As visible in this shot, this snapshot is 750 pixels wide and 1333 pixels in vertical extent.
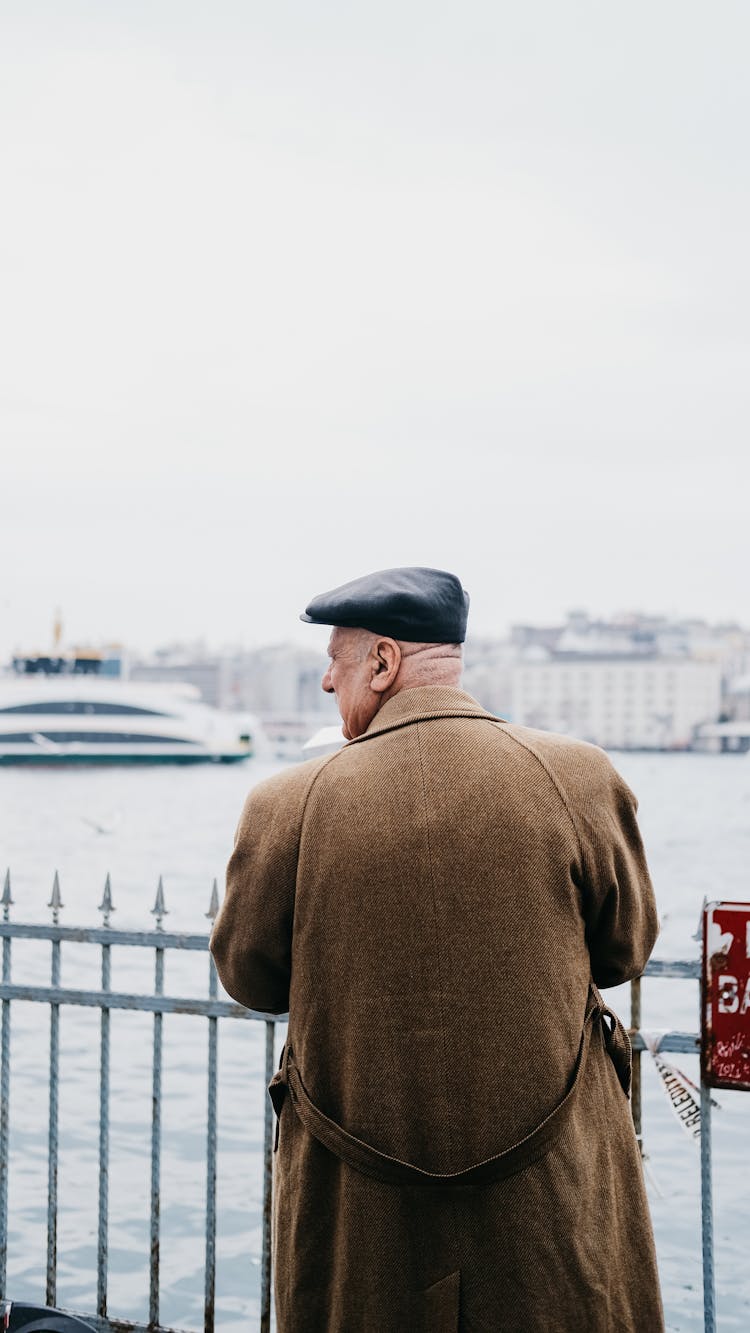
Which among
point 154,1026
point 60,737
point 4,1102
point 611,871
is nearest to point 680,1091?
point 611,871

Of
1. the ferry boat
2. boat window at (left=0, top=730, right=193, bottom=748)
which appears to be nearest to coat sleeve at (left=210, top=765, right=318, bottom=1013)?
the ferry boat

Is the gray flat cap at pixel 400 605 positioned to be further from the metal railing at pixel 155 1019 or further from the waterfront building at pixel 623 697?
the waterfront building at pixel 623 697

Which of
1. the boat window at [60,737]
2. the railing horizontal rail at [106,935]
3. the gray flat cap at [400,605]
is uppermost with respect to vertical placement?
the gray flat cap at [400,605]

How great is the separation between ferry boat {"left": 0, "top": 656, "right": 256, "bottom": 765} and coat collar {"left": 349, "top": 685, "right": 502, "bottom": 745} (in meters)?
78.1

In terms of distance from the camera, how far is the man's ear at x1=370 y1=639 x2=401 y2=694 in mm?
1815

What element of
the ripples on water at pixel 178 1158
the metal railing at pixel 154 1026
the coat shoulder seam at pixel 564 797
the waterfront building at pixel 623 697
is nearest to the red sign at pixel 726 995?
the ripples on water at pixel 178 1158

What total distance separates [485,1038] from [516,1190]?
0.65 feet

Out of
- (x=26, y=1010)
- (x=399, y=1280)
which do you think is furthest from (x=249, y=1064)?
(x=399, y=1280)

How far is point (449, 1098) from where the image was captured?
1668 mm

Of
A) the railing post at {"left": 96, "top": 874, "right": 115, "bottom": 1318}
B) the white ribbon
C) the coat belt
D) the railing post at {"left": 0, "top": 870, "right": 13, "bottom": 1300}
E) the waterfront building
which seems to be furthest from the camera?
the waterfront building

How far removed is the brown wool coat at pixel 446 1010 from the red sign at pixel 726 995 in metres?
0.48

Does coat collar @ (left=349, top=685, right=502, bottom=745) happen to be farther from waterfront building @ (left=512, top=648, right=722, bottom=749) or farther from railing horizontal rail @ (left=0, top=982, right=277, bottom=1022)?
waterfront building @ (left=512, top=648, right=722, bottom=749)

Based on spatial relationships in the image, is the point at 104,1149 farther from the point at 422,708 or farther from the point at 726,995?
the point at 422,708

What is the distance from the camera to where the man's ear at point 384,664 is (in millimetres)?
1815
